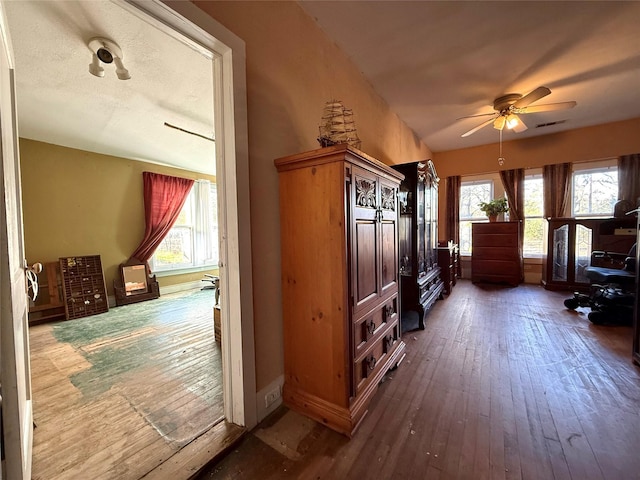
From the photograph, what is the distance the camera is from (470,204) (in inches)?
215

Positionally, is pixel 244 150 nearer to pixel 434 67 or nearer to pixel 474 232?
pixel 434 67

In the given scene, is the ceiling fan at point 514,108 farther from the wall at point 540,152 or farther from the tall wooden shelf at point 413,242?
the wall at point 540,152

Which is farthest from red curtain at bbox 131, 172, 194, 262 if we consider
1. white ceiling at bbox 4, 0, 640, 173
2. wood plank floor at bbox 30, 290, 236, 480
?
wood plank floor at bbox 30, 290, 236, 480

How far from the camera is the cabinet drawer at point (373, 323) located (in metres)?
1.46

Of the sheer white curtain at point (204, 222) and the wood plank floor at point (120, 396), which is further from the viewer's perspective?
the sheer white curtain at point (204, 222)

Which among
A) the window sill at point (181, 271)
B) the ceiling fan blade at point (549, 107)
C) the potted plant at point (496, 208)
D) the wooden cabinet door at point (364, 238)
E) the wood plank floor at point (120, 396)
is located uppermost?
the ceiling fan blade at point (549, 107)

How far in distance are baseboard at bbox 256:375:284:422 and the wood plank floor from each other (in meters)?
0.17

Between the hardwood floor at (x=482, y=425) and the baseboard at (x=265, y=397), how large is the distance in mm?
46

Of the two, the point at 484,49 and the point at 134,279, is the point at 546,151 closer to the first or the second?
the point at 484,49

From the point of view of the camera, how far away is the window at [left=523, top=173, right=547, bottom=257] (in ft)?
15.8

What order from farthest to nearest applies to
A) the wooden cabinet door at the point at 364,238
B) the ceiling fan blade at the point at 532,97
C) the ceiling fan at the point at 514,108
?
the ceiling fan at the point at 514,108, the ceiling fan blade at the point at 532,97, the wooden cabinet door at the point at 364,238

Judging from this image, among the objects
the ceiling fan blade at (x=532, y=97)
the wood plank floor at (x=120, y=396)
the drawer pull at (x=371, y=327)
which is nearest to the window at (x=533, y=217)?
the ceiling fan blade at (x=532, y=97)

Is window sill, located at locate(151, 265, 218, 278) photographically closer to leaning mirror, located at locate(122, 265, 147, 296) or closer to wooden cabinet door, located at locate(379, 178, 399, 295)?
leaning mirror, located at locate(122, 265, 147, 296)

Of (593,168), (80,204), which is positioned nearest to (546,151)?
(593,168)
